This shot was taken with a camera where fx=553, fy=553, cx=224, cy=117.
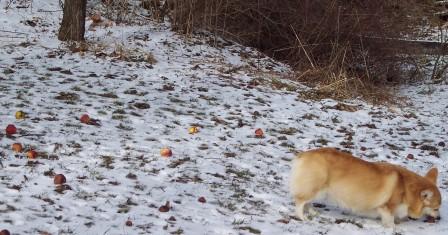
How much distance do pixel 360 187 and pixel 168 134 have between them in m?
2.94

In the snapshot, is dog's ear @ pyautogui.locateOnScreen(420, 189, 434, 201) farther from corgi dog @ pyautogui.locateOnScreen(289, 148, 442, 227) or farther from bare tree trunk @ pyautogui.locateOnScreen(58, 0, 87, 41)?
bare tree trunk @ pyautogui.locateOnScreen(58, 0, 87, 41)

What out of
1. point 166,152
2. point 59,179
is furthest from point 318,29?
point 59,179

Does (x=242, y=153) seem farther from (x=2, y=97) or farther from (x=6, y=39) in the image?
(x=6, y=39)

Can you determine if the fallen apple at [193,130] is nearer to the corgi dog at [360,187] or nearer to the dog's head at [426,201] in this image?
the corgi dog at [360,187]

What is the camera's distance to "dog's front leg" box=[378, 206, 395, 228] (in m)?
4.99

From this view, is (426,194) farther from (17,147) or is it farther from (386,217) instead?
(17,147)

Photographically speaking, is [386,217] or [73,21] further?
[73,21]

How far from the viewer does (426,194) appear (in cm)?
500

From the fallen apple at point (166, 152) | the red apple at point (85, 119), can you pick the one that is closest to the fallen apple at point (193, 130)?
the fallen apple at point (166, 152)

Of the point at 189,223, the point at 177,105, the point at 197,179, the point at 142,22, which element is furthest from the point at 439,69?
the point at 189,223

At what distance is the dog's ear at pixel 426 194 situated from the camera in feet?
16.3

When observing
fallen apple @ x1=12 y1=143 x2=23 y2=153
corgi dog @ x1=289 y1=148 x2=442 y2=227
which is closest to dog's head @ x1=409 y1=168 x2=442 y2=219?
corgi dog @ x1=289 y1=148 x2=442 y2=227

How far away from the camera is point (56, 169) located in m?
5.37

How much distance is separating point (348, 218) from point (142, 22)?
9.46m
